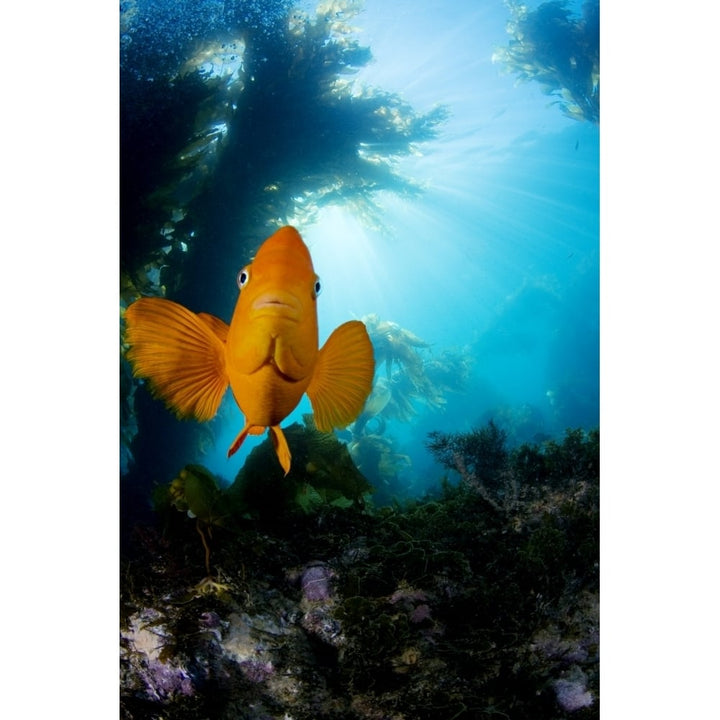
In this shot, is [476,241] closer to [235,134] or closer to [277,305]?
[235,134]

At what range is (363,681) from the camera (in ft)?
6.59

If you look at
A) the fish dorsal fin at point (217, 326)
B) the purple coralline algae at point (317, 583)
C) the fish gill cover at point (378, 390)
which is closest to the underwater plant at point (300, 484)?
the fish gill cover at point (378, 390)

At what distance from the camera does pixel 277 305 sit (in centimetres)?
135

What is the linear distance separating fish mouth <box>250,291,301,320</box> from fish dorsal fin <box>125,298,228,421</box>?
0.40 m

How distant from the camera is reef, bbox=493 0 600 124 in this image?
305 cm

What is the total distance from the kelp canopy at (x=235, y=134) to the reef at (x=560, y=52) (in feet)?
2.12

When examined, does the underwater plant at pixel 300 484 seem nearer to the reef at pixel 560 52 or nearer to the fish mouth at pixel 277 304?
the fish mouth at pixel 277 304

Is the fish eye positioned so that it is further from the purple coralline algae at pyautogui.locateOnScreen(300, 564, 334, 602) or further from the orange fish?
the purple coralline algae at pyautogui.locateOnScreen(300, 564, 334, 602)

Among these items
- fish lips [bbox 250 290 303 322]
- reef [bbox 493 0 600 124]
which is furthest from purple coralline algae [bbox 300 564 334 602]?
reef [bbox 493 0 600 124]

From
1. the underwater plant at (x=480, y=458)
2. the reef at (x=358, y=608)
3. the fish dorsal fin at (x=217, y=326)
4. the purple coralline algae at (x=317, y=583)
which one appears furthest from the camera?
the underwater plant at (x=480, y=458)

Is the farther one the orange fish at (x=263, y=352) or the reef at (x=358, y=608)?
the reef at (x=358, y=608)

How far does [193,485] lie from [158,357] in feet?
2.51

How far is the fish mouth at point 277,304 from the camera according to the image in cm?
135

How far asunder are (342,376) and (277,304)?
558 mm
